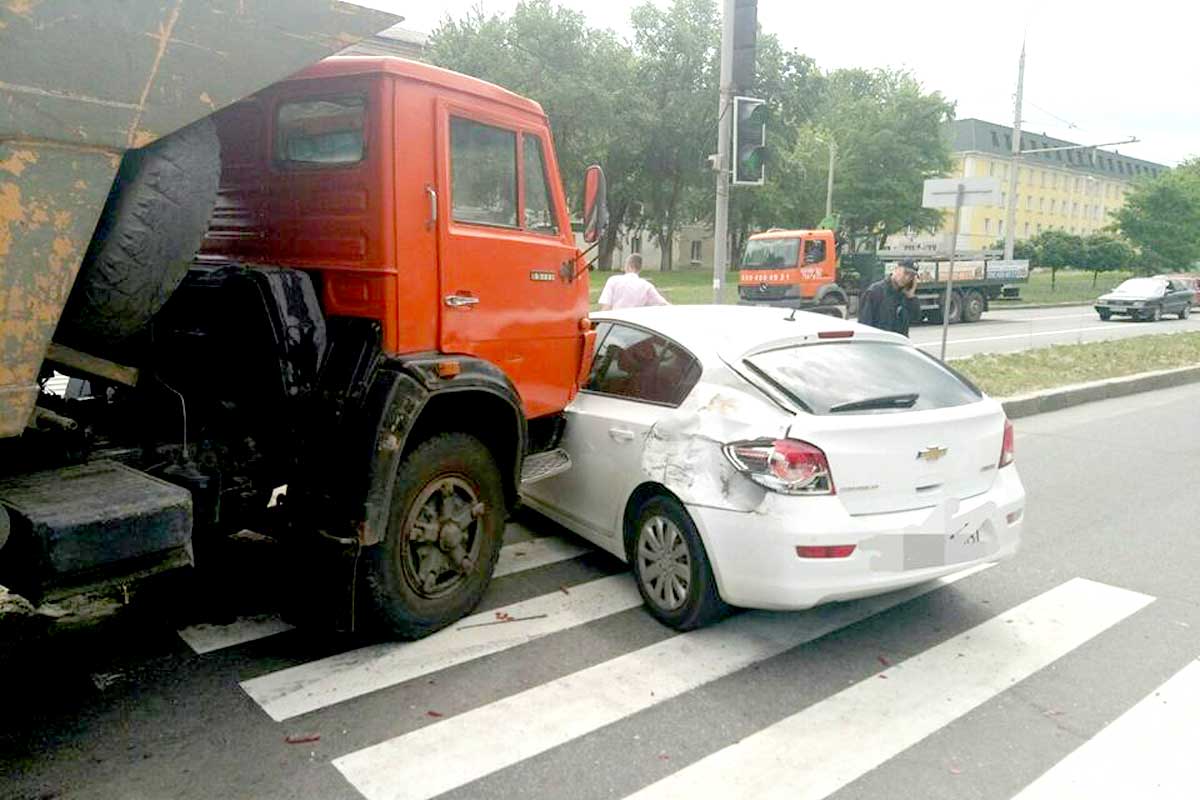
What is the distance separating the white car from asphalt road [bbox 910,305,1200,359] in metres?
11.5

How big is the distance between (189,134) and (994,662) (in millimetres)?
4005

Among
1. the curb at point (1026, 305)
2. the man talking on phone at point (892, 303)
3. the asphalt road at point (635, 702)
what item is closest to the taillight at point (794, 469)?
the asphalt road at point (635, 702)

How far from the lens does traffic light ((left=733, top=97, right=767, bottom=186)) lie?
9.09 m

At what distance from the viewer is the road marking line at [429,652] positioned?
362cm

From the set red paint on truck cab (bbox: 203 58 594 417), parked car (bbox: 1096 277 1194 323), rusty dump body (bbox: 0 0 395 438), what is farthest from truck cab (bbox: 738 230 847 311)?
rusty dump body (bbox: 0 0 395 438)

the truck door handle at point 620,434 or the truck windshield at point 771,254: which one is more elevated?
the truck windshield at point 771,254

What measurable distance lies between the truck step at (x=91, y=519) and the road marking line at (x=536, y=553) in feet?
7.67

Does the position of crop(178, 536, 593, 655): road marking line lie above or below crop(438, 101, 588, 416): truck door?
below

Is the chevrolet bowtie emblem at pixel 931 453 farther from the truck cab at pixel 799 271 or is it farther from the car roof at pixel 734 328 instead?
the truck cab at pixel 799 271

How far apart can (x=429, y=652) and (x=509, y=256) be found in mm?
1982

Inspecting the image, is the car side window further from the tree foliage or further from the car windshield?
the tree foliage

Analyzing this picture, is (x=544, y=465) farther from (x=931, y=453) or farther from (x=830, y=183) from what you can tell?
(x=830, y=183)

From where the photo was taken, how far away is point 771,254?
2267 centimetres

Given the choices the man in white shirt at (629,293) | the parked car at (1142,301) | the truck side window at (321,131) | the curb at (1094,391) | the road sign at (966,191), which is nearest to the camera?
the truck side window at (321,131)
